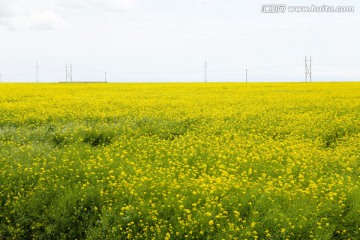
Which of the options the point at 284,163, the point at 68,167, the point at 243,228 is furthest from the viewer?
the point at 284,163

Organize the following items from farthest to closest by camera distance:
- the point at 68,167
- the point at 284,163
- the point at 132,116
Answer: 1. the point at 132,116
2. the point at 284,163
3. the point at 68,167

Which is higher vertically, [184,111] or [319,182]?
[184,111]

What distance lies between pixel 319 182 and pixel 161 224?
3.14m

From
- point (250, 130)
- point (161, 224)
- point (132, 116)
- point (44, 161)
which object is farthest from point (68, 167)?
point (132, 116)

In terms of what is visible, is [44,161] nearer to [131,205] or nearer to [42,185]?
[42,185]

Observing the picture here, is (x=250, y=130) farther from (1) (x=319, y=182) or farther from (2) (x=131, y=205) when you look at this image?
(2) (x=131, y=205)

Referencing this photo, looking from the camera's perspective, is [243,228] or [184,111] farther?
[184,111]

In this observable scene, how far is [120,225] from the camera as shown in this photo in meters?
6.27

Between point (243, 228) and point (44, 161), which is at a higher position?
point (44, 161)

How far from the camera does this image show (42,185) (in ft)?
25.3

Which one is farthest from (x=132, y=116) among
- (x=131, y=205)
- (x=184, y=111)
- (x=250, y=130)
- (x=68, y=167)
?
(x=131, y=205)

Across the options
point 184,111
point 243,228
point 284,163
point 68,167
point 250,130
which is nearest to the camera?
point 243,228

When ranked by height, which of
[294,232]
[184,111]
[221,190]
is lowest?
[294,232]

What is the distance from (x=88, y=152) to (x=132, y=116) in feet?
22.4
